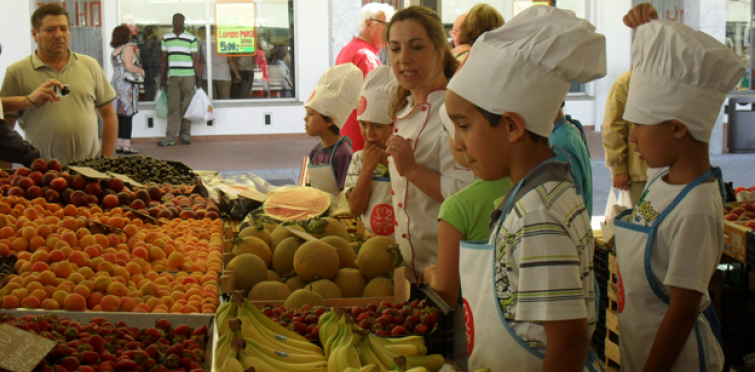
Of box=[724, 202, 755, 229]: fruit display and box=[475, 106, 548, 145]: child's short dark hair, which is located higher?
box=[475, 106, 548, 145]: child's short dark hair

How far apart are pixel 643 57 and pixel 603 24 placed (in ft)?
37.0

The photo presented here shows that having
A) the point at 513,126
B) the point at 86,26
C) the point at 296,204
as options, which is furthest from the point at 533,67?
the point at 86,26

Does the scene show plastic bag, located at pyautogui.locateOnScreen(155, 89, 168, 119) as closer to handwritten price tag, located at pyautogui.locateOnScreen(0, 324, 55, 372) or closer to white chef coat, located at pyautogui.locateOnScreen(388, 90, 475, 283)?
white chef coat, located at pyautogui.locateOnScreen(388, 90, 475, 283)

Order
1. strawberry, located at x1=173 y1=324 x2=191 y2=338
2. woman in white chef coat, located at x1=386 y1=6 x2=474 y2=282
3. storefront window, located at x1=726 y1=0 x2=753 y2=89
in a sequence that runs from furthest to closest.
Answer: storefront window, located at x1=726 y1=0 x2=753 y2=89
woman in white chef coat, located at x1=386 y1=6 x2=474 y2=282
strawberry, located at x1=173 y1=324 x2=191 y2=338

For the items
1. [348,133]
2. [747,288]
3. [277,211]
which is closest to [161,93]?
[348,133]

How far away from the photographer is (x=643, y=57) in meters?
2.04

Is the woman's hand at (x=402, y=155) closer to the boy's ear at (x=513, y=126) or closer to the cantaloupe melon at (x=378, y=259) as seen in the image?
the cantaloupe melon at (x=378, y=259)

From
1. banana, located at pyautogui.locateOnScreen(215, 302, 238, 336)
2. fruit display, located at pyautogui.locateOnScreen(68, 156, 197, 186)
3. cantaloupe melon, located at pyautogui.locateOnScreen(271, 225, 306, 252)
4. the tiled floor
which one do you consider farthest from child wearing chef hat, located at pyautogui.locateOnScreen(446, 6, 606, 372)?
the tiled floor

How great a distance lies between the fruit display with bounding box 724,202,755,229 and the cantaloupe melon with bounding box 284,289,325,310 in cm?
204

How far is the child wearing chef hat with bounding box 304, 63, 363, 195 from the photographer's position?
12.6 ft

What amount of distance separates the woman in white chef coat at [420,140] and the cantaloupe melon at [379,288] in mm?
206

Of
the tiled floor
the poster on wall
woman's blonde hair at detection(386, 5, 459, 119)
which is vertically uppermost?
the poster on wall

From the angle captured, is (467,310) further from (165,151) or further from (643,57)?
(165,151)

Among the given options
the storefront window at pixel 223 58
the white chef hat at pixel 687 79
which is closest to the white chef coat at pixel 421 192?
the white chef hat at pixel 687 79
